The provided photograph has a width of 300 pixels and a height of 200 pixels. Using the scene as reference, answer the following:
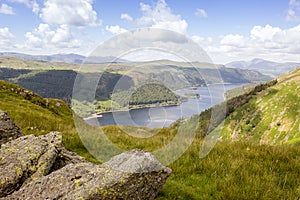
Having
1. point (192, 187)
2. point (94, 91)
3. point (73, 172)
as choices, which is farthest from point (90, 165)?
point (192, 187)

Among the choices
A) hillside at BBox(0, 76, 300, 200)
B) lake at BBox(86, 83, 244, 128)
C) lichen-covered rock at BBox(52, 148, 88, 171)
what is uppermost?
lake at BBox(86, 83, 244, 128)

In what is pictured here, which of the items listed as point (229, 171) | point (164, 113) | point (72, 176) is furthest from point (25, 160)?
point (229, 171)

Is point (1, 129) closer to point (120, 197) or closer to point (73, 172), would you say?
point (73, 172)

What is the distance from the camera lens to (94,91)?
7.56 m

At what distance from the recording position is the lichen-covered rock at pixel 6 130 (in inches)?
322

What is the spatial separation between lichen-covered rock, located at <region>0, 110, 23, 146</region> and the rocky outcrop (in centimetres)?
169

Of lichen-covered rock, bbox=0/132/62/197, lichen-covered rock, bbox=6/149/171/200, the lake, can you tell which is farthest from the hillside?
lichen-covered rock, bbox=0/132/62/197

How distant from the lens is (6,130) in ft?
27.4

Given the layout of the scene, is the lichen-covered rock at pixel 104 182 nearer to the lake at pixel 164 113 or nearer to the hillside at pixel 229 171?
the hillside at pixel 229 171

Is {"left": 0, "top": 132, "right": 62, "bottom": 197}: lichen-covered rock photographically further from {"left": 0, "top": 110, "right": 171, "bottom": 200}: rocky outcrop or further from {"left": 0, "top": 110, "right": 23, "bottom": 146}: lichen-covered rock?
{"left": 0, "top": 110, "right": 23, "bottom": 146}: lichen-covered rock

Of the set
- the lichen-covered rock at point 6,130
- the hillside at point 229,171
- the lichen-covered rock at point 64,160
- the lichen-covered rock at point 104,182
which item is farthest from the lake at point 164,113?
the lichen-covered rock at point 6,130

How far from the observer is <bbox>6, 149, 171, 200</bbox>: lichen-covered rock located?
482 centimetres

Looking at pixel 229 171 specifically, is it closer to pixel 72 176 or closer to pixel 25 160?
pixel 72 176

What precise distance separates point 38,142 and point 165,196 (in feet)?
12.4
